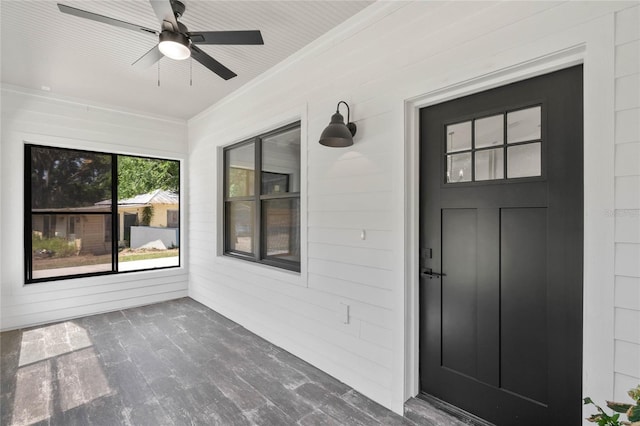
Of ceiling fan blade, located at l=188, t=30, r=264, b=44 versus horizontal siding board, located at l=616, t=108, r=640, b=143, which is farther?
ceiling fan blade, located at l=188, t=30, r=264, b=44

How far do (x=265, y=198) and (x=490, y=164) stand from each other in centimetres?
236

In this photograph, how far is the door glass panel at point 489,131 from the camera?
72.6 inches

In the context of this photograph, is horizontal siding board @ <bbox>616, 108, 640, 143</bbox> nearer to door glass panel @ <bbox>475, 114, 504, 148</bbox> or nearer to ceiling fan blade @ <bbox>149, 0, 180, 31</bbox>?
door glass panel @ <bbox>475, 114, 504, 148</bbox>

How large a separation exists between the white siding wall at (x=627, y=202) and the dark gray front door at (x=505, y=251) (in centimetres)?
18

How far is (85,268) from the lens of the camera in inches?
170

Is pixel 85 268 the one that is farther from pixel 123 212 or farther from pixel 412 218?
pixel 412 218

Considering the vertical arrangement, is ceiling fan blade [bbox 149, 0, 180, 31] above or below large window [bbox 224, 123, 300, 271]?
above

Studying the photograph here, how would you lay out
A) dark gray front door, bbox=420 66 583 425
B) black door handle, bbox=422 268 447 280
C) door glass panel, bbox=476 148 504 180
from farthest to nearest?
black door handle, bbox=422 268 447 280
door glass panel, bbox=476 148 504 180
dark gray front door, bbox=420 66 583 425

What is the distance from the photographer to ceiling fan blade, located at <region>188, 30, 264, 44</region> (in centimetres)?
200

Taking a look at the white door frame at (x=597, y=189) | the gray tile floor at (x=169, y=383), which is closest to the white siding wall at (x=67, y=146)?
the gray tile floor at (x=169, y=383)

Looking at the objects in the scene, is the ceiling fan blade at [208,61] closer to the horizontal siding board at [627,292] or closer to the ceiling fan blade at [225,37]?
the ceiling fan blade at [225,37]

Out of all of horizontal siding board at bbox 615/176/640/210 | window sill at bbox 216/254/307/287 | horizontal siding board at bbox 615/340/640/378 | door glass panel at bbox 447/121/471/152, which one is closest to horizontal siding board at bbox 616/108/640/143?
horizontal siding board at bbox 615/176/640/210

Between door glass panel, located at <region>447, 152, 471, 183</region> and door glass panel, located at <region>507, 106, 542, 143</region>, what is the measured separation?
0.26 m

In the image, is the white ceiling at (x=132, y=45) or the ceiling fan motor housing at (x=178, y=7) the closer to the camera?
the ceiling fan motor housing at (x=178, y=7)
